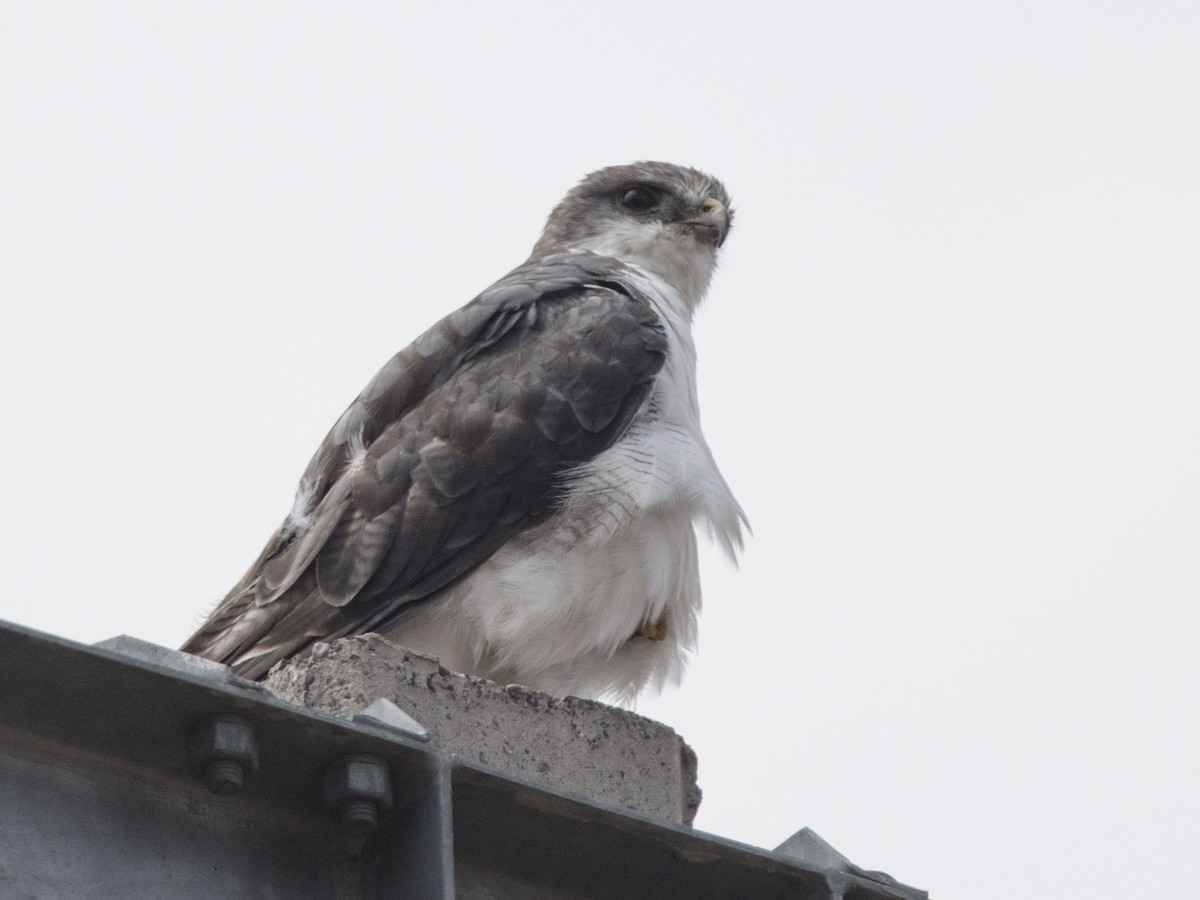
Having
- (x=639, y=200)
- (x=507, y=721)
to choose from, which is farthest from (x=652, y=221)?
(x=507, y=721)

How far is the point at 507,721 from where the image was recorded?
12.8 ft

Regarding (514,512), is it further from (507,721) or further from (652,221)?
(652,221)

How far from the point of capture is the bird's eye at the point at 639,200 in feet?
25.8

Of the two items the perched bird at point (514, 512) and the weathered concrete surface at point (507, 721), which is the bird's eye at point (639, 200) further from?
the weathered concrete surface at point (507, 721)

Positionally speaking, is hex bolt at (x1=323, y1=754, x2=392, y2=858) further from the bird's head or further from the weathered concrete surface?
the bird's head

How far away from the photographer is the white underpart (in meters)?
5.59

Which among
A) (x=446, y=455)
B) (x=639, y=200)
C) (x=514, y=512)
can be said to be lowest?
(x=514, y=512)

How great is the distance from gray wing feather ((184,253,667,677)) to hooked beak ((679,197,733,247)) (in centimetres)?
121

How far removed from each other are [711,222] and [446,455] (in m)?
2.25

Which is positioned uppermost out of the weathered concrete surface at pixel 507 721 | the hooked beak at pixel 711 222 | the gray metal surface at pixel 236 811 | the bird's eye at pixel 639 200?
the bird's eye at pixel 639 200

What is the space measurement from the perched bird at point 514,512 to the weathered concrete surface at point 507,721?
1.46 meters

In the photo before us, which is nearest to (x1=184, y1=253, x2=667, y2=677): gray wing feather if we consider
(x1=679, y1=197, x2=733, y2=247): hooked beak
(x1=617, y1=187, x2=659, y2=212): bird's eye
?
(x1=679, y1=197, x2=733, y2=247): hooked beak

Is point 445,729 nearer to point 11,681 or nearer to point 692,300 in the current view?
point 11,681

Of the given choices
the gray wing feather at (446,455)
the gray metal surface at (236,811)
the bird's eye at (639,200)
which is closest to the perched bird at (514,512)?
the gray wing feather at (446,455)
